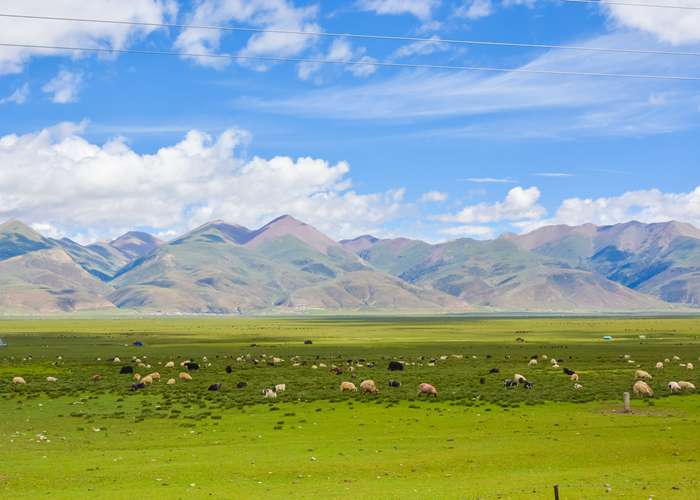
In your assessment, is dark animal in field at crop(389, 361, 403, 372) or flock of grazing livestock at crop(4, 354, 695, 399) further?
dark animal in field at crop(389, 361, 403, 372)

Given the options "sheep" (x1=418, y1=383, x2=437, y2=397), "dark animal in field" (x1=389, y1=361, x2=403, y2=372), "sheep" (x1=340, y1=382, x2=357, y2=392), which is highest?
"sheep" (x1=418, y1=383, x2=437, y2=397)

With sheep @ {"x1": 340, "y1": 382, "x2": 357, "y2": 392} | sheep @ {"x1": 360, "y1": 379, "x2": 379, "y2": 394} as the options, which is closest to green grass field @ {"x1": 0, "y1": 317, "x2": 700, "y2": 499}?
sheep @ {"x1": 340, "y1": 382, "x2": 357, "y2": 392}

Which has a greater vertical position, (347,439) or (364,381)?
(364,381)

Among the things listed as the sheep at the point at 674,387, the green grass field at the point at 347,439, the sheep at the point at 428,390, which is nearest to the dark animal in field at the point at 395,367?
the green grass field at the point at 347,439

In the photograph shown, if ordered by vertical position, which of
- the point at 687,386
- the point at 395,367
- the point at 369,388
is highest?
the point at 687,386

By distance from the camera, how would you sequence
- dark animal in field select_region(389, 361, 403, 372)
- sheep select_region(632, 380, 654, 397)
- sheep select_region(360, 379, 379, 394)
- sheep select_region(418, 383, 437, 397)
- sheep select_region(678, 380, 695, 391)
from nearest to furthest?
sheep select_region(632, 380, 654, 397) < sheep select_region(418, 383, 437, 397) < sheep select_region(678, 380, 695, 391) < sheep select_region(360, 379, 379, 394) < dark animal in field select_region(389, 361, 403, 372)

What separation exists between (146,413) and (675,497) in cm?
2887

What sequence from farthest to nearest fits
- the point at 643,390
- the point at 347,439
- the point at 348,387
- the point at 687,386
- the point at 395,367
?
the point at 395,367 < the point at 348,387 < the point at 687,386 < the point at 643,390 < the point at 347,439

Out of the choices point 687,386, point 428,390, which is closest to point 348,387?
point 428,390

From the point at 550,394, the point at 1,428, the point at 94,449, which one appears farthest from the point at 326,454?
the point at 550,394

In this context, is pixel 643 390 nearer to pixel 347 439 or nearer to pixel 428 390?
pixel 428 390

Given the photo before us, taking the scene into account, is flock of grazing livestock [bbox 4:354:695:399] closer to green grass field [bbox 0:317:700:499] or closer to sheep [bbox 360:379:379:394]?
sheep [bbox 360:379:379:394]

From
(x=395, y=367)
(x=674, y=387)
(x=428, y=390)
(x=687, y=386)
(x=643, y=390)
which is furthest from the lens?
(x=395, y=367)

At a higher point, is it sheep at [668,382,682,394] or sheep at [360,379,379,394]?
sheep at [668,382,682,394]
